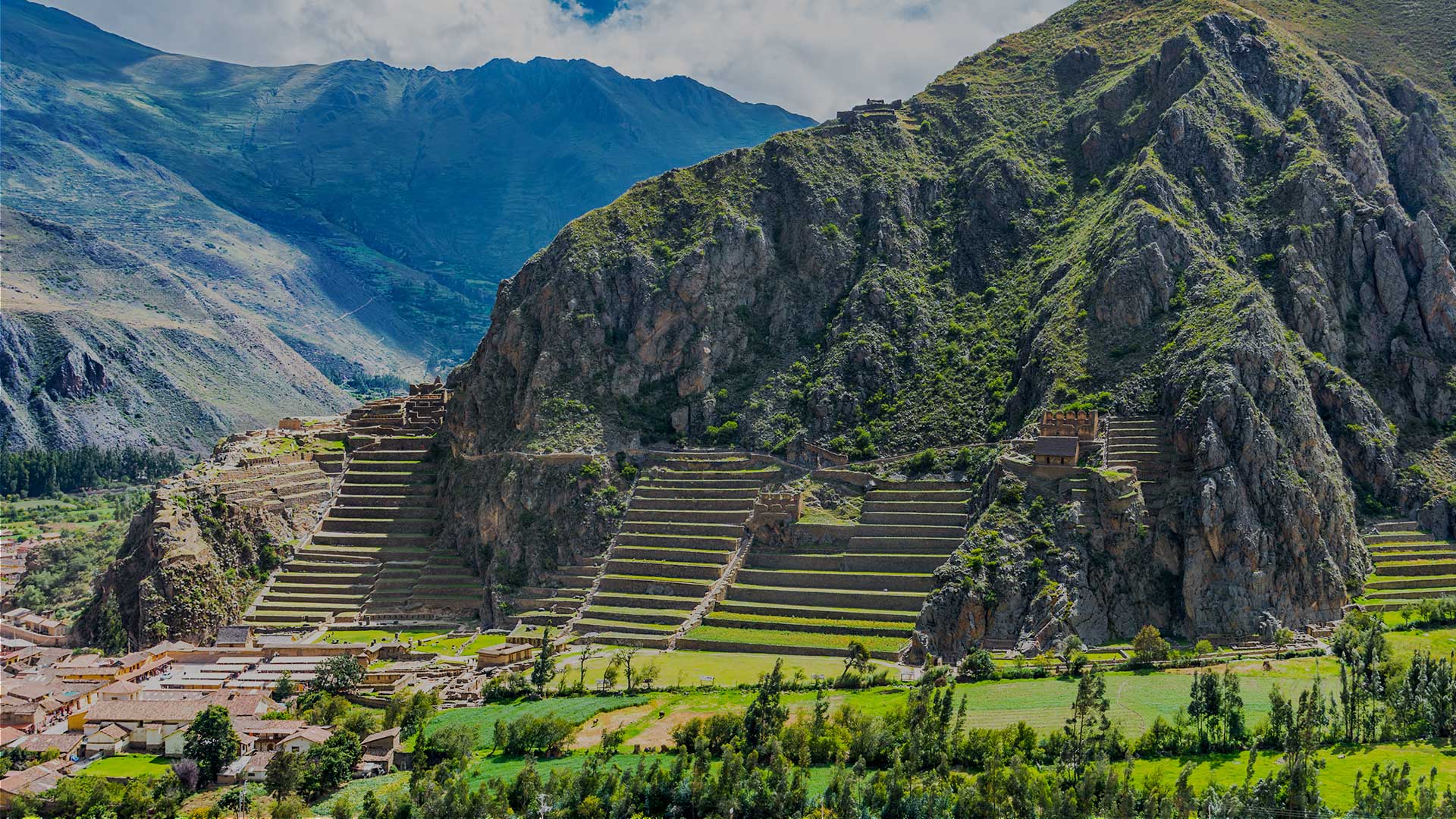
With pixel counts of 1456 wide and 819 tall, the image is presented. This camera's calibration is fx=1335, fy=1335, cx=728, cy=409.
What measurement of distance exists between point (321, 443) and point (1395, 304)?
4218 inches

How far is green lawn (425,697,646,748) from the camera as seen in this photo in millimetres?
84688

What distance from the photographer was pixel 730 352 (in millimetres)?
137375

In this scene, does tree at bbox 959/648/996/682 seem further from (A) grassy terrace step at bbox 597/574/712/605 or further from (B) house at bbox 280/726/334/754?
(B) house at bbox 280/726/334/754

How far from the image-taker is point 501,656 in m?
99.7

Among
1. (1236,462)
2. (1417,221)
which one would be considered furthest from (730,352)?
(1417,221)

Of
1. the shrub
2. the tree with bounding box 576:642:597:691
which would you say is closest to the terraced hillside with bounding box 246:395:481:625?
the tree with bounding box 576:642:597:691

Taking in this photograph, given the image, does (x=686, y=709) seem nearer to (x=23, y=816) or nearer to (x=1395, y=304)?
(x=23, y=816)

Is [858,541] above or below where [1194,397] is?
below

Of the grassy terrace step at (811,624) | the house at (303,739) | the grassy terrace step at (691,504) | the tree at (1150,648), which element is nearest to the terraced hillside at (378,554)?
the grassy terrace step at (691,504)

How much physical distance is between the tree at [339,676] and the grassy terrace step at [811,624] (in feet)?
86.2

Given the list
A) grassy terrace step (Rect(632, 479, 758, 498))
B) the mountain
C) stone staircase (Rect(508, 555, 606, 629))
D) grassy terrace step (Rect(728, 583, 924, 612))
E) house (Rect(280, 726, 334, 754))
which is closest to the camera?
house (Rect(280, 726, 334, 754))

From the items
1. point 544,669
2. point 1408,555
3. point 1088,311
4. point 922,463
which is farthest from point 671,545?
point 1408,555

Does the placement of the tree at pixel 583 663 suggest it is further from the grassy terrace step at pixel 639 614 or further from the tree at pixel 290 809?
the tree at pixel 290 809

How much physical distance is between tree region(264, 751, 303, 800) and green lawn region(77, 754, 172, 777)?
7.83m
